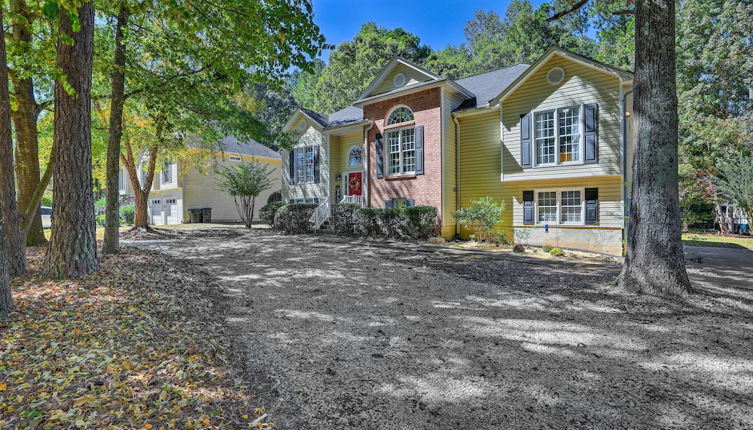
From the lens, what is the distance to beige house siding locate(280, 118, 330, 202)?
60.7 feet

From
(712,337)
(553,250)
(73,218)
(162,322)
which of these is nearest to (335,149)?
(553,250)

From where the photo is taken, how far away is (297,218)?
15656 millimetres

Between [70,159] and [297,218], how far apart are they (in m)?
10.4

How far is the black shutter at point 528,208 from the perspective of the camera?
41.8 ft

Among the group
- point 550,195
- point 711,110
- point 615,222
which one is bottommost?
point 615,222

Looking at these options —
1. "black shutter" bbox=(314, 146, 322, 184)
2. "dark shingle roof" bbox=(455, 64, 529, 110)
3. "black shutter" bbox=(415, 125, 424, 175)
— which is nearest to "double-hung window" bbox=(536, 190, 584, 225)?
"dark shingle roof" bbox=(455, 64, 529, 110)

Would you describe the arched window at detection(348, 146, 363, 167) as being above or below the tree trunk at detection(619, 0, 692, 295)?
above

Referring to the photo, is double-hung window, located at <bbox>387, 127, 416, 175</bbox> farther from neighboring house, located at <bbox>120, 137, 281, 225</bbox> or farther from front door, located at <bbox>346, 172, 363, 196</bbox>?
neighboring house, located at <bbox>120, 137, 281, 225</bbox>

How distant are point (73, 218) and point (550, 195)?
13007mm

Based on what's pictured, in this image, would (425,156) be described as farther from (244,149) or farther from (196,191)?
(244,149)

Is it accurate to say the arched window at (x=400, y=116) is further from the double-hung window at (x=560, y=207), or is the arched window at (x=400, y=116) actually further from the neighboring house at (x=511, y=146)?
the double-hung window at (x=560, y=207)

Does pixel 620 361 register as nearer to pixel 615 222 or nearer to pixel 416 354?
pixel 416 354

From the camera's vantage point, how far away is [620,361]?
3348 mm

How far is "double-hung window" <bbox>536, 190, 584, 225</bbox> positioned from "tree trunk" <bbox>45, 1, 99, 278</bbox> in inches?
496
